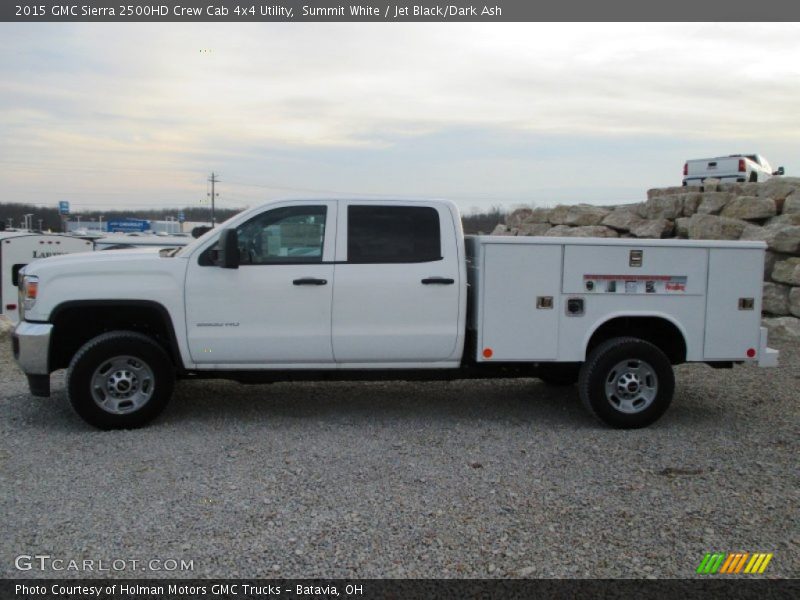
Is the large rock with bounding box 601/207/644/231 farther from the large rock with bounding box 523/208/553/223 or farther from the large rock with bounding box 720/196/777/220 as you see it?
the large rock with bounding box 523/208/553/223

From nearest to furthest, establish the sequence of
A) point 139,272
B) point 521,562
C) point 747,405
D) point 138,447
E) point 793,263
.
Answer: point 521,562, point 138,447, point 139,272, point 747,405, point 793,263

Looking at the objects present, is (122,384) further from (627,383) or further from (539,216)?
(539,216)

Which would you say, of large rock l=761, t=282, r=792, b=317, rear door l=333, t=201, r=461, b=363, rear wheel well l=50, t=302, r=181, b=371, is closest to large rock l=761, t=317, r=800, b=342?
large rock l=761, t=282, r=792, b=317

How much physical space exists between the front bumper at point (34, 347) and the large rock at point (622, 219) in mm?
13063

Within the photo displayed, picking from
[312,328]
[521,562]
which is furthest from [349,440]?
[521,562]

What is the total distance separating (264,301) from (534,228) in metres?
14.5

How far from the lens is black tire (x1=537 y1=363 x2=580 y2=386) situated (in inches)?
273

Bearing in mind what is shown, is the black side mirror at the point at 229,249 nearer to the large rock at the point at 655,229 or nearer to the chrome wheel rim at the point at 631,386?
the chrome wheel rim at the point at 631,386

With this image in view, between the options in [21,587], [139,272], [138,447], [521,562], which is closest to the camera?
[21,587]

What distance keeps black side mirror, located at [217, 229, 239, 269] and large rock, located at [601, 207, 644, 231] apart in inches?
472

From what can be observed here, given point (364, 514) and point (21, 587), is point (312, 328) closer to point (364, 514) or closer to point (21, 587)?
point (364, 514)

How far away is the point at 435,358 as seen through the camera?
645 centimetres

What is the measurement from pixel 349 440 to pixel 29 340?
111 inches

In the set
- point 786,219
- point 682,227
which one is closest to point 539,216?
point 682,227
